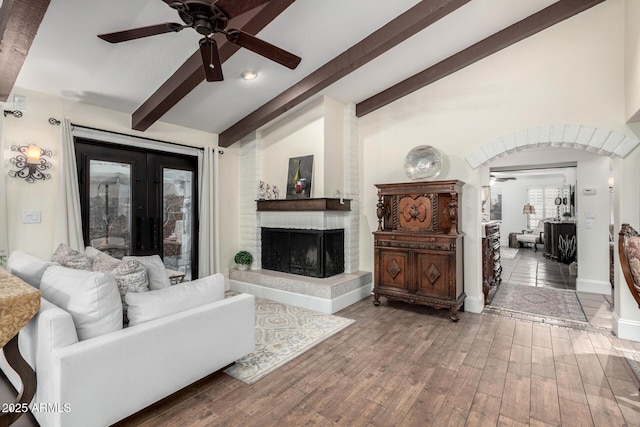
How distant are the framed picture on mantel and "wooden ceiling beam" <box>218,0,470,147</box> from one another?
0.75 m

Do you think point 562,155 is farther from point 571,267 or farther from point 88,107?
point 88,107

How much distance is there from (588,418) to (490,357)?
840 millimetres

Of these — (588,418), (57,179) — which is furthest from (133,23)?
(588,418)

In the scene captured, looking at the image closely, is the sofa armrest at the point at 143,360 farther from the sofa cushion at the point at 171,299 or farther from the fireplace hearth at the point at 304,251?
the fireplace hearth at the point at 304,251

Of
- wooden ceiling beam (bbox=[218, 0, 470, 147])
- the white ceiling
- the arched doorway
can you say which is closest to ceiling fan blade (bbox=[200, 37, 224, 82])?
the white ceiling

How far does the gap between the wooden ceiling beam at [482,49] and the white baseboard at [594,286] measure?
3.75 metres

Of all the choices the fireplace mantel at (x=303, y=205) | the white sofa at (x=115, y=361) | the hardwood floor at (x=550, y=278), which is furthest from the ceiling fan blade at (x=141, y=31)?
the hardwood floor at (x=550, y=278)

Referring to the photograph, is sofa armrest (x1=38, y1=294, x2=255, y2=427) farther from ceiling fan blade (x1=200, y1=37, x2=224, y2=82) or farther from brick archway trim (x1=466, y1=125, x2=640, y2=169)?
brick archway trim (x1=466, y1=125, x2=640, y2=169)

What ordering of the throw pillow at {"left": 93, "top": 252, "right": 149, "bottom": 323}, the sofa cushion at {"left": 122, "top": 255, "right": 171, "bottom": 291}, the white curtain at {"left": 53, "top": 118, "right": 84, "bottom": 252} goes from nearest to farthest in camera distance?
the throw pillow at {"left": 93, "top": 252, "right": 149, "bottom": 323} → the sofa cushion at {"left": 122, "top": 255, "right": 171, "bottom": 291} → the white curtain at {"left": 53, "top": 118, "right": 84, "bottom": 252}

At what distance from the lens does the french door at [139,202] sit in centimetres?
380

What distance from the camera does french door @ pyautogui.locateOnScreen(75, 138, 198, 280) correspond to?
3803mm

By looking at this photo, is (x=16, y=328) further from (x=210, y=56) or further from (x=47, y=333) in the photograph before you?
(x=210, y=56)

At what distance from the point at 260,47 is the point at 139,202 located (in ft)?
9.61

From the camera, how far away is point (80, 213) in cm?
350
